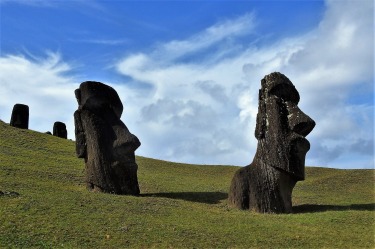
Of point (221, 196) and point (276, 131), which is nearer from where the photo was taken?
point (276, 131)

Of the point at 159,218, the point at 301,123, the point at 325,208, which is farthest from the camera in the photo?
the point at 325,208

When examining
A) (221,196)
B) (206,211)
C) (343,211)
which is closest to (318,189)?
(221,196)

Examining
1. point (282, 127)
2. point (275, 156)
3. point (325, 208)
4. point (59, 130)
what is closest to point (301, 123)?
point (282, 127)

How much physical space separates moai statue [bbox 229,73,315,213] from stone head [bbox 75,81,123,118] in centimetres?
812

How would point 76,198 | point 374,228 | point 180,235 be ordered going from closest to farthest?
point 180,235 → point 374,228 → point 76,198

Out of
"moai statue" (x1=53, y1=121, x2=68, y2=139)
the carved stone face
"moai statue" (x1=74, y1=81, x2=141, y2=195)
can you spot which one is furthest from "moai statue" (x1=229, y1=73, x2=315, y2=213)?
"moai statue" (x1=53, y1=121, x2=68, y2=139)

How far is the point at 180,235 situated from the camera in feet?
60.6

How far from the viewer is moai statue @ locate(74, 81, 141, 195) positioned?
2697 centimetres

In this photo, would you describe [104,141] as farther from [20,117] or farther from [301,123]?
[20,117]

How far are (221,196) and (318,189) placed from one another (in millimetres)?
8255

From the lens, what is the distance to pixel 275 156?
24.4 m

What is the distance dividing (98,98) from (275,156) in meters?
10.2

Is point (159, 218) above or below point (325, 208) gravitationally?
below

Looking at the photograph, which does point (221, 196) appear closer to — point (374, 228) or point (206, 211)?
point (206, 211)
